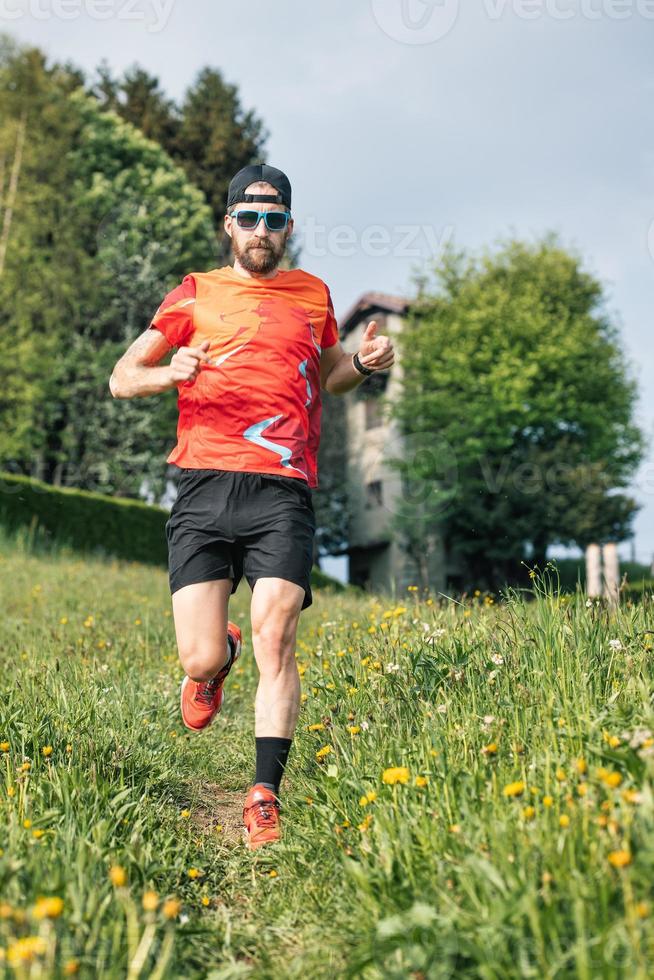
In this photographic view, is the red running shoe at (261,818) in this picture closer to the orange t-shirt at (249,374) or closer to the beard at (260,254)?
the orange t-shirt at (249,374)

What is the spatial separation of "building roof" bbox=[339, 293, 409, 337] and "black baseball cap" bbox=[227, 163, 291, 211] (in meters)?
31.3

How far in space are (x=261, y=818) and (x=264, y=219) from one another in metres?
2.41

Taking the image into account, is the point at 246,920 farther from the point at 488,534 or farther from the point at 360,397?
the point at 360,397

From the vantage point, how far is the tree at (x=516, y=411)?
30906 mm

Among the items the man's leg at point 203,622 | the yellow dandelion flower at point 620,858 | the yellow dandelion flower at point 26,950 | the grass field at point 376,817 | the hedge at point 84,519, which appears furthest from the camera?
the hedge at point 84,519

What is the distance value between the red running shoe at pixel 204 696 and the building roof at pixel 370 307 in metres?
31.5

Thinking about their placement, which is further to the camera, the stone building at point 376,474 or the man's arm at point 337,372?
the stone building at point 376,474

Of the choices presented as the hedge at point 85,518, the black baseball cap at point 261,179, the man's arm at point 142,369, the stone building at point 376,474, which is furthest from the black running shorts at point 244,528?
the stone building at point 376,474

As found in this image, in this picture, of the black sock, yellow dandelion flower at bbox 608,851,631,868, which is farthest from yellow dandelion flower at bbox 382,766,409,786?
the black sock

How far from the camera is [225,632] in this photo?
155 inches

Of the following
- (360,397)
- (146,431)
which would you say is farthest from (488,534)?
(146,431)

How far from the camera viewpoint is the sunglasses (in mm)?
3967

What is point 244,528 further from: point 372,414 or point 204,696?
point 372,414

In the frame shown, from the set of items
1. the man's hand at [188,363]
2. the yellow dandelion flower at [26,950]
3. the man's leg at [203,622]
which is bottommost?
the yellow dandelion flower at [26,950]
